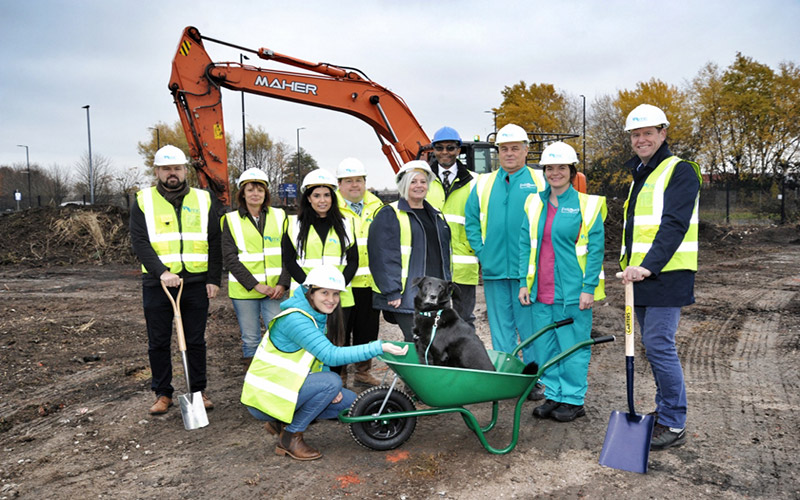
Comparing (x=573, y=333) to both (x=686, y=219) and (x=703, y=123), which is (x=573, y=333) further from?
(x=703, y=123)

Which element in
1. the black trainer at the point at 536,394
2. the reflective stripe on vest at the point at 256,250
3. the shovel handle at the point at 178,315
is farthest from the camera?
the reflective stripe on vest at the point at 256,250

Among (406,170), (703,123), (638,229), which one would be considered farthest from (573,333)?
(703,123)

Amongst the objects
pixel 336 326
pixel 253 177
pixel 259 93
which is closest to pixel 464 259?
pixel 336 326

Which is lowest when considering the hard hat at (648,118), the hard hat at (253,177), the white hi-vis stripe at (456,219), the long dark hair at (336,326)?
the long dark hair at (336,326)

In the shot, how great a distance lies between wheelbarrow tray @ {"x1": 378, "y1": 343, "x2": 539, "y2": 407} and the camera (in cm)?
340

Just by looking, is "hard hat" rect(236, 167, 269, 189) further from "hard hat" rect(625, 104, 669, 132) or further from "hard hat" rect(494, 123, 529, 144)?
"hard hat" rect(625, 104, 669, 132)

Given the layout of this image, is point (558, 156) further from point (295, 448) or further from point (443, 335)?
point (295, 448)

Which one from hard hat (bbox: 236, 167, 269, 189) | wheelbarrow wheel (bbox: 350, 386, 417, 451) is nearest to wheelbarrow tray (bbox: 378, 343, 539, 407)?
wheelbarrow wheel (bbox: 350, 386, 417, 451)

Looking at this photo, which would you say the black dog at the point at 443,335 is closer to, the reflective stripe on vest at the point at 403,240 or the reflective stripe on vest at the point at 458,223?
the reflective stripe on vest at the point at 403,240

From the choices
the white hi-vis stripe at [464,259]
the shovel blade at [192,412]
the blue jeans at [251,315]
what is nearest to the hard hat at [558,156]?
the white hi-vis stripe at [464,259]

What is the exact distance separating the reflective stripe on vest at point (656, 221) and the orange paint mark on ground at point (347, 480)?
2.24m

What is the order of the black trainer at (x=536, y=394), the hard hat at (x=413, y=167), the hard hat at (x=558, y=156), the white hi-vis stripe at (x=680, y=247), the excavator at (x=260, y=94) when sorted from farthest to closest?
the excavator at (x=260, y=94), the black trainer at (x=536, y=394), the hard hat at (x=413, y=167), the hard hat at (x=558, y=156), the white hi-vis stripe at (x=680, y=247)

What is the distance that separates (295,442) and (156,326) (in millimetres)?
1617

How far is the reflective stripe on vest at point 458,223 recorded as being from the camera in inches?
195
